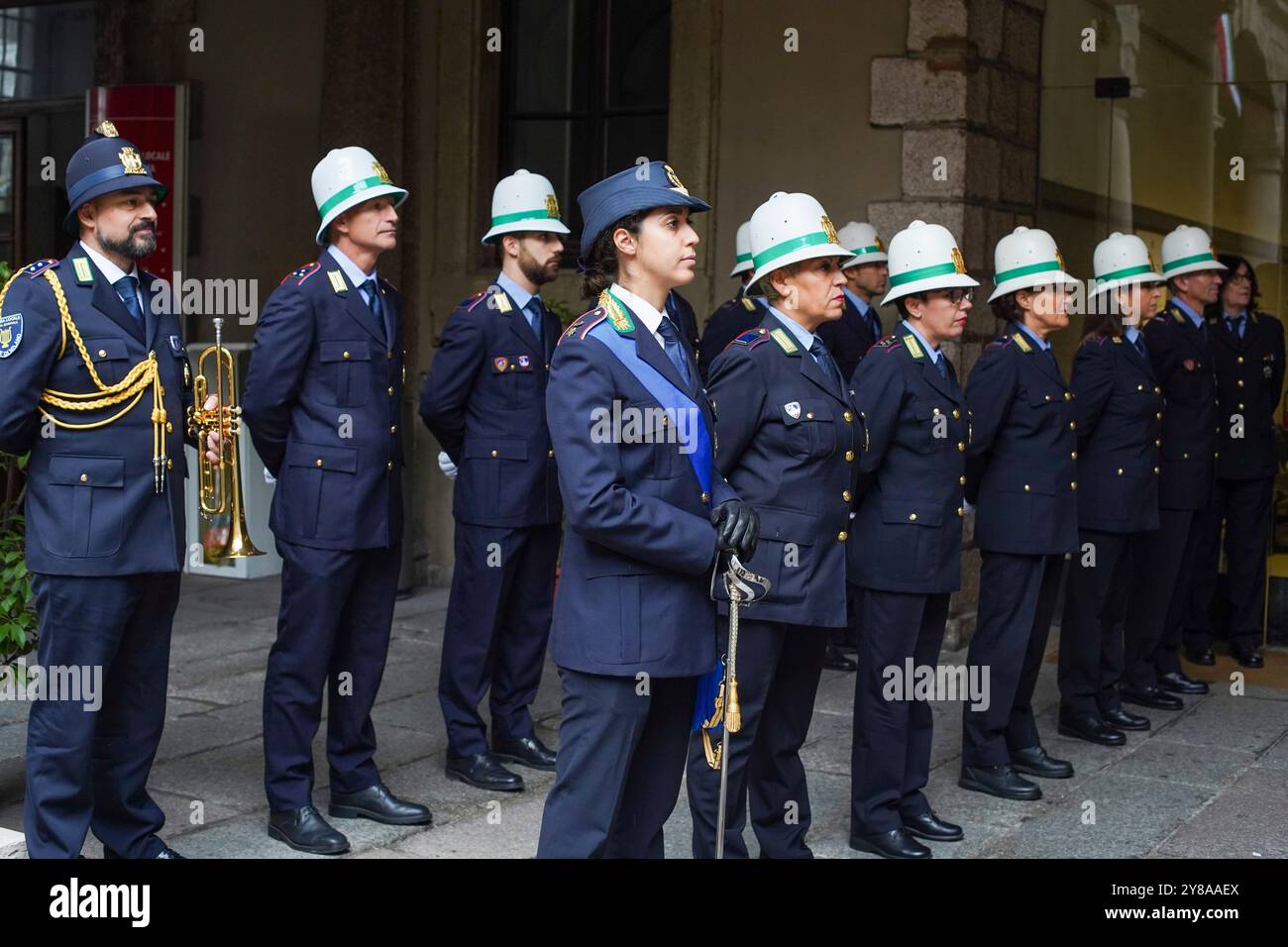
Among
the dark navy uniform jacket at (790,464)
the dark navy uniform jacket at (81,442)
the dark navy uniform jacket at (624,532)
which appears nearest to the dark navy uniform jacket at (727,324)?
the dark navy uniform jacket at (790,464)

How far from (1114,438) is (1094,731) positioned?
1237mm

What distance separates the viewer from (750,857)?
5.25 metres

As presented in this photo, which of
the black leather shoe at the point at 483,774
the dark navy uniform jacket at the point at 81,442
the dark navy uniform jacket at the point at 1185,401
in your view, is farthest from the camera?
the dark navy uniform jacket at the point at 1185,401

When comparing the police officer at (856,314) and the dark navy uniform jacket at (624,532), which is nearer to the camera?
the dark navy uniform jacket at (624,532)

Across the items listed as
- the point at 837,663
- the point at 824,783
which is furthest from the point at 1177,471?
the point at 824,783

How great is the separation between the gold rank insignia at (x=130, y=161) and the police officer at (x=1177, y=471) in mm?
4856

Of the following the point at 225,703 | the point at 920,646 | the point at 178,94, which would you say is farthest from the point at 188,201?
the point at 920,646

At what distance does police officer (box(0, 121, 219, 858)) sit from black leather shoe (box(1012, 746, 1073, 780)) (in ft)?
10.9

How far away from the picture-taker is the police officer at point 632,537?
155 inches

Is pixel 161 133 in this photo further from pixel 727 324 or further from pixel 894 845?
pixel 894 845

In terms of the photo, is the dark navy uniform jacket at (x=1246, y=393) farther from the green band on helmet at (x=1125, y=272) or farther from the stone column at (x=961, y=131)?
the green band on helmet at (x=1125, y=272)

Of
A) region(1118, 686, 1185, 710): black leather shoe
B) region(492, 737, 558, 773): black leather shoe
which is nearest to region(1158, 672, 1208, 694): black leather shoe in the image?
region(1118, 686, 1185, 710): black leather shoe

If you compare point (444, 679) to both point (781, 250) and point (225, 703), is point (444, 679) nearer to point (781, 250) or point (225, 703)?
point (225, 703)

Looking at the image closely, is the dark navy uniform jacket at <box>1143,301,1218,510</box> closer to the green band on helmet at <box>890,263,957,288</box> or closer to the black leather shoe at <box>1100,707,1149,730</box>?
the black leather shoe at <box>1100,707,1149,730</box>
